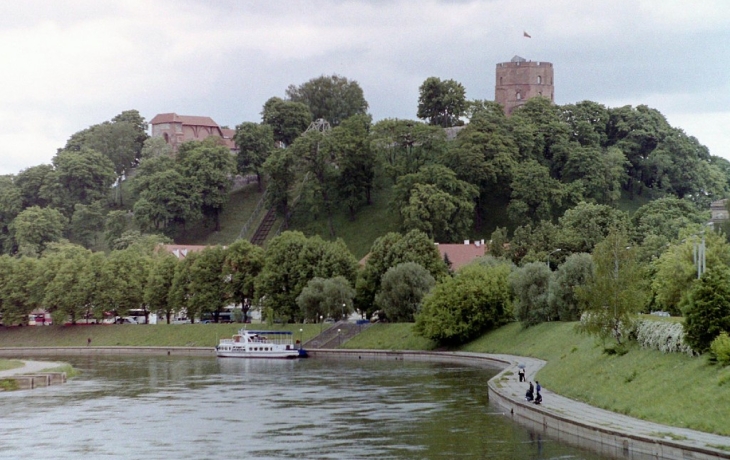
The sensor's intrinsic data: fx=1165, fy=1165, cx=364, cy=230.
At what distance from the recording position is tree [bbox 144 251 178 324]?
129 m

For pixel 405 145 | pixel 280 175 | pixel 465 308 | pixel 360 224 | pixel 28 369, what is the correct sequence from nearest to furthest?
pixel 28 369, pixel 465 308, pixel 360 224, pixel 405 145, pixel 280 175

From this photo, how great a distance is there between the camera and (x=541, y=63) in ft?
616

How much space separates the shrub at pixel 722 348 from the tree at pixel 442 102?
421ft

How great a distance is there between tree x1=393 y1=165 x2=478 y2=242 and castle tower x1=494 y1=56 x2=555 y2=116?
45.2 meters

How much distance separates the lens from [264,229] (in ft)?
537

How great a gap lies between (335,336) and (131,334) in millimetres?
25772

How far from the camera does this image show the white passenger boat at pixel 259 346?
352 ft

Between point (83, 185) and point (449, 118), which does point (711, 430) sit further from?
point (83, 185)

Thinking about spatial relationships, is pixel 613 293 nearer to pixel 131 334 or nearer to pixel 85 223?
pixel 131 334

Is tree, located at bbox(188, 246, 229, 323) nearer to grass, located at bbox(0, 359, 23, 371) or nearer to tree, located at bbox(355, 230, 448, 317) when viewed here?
tree, located at bbox(355, 230, 448, 317)

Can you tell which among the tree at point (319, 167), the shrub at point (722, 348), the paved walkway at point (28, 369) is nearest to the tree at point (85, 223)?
the tree at point (319, 167)

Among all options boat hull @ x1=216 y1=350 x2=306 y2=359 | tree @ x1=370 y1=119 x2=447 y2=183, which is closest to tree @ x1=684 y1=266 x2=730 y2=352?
boat hull @ x1=216 y1=350 x2=306 y2=359

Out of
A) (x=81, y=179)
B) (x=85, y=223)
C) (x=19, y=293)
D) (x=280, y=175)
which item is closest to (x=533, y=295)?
(x=19, y=293)

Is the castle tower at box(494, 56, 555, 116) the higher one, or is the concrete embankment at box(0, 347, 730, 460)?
the castle tower at box(494, 56, 555, 116)
